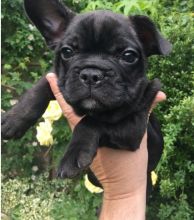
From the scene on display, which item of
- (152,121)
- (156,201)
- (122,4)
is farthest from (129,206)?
(122,4)

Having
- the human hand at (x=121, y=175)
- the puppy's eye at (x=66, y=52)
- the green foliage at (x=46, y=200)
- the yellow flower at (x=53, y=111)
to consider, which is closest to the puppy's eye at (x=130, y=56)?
the puppy's eye at (x=66, y=52)

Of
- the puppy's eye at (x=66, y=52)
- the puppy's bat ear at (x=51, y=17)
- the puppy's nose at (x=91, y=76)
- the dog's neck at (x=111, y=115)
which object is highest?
the puppy's bat ear at (x=51, y=17)

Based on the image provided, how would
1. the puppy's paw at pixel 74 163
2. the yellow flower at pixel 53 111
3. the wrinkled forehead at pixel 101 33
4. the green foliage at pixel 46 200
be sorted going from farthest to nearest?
the green foliage at pixel 46 200 → the yellow flower at pixel 53 111 → the wrinkled forehead at pixel 101 33 → the puppy's paw at pixel 74 163

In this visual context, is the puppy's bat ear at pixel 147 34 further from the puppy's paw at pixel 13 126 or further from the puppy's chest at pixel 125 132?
the puppy's paw at pixel 13 126

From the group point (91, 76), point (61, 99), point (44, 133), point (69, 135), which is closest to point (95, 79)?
point (91, 76)

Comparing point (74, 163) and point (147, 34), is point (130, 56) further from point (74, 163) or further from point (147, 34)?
point (74, 163)

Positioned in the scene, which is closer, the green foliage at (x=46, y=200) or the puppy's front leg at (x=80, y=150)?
the puppy's front leg at (x=80, y=150)

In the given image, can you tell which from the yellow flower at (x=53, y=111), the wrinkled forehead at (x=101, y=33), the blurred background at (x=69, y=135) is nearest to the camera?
the wrinkled forehead at (x=101, y=33)
